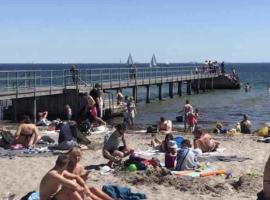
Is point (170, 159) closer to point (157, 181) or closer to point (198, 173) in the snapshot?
point (198, 173)

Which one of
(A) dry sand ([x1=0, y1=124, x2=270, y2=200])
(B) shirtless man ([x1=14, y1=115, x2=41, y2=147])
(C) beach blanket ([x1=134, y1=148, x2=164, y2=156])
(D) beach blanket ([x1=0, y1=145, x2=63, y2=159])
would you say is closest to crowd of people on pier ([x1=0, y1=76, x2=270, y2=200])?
(B) shirtless man ([x1=14, y1=115, x2=41, y2=147])

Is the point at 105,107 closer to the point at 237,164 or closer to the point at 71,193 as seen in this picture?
the point at 237,164

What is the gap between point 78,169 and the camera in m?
8.40

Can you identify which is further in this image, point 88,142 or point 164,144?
point 88,142

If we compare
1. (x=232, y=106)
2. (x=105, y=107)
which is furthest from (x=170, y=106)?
(x=105, y=107)

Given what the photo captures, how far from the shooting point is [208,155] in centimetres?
1331

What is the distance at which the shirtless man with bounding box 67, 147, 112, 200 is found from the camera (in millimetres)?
8023

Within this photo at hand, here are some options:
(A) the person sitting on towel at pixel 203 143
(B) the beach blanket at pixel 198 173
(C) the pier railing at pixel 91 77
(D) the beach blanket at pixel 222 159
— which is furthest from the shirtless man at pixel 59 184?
(C) the pier railing at pixel 91 77

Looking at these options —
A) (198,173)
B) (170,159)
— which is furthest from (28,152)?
(198,173)

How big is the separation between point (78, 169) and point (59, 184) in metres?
0.78

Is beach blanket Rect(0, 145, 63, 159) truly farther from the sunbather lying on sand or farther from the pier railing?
the pier railing

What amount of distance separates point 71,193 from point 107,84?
83.0ft

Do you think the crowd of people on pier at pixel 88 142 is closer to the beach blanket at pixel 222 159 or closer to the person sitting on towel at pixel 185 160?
the person sitting on towel at pixel 185 160

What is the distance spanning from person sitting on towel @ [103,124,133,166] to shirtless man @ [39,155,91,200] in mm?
3795
